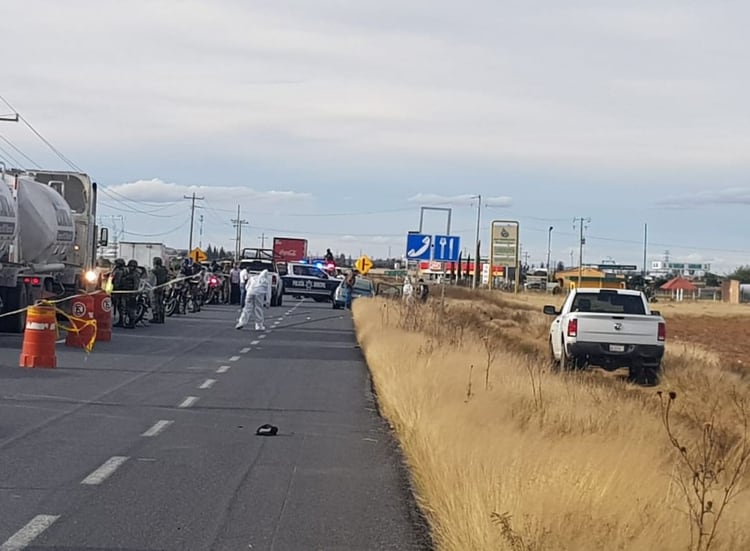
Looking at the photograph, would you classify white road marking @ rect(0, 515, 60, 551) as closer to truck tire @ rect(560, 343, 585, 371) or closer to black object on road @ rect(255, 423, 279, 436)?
black object on road @ rect(255, 423, 279, 436)

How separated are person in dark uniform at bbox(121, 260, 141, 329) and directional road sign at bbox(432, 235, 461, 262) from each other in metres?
8.12

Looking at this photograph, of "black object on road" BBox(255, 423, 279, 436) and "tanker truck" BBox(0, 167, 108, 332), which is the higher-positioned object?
"tanker truck" BBox(0, 167, 108, 332)

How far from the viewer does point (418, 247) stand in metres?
33.2

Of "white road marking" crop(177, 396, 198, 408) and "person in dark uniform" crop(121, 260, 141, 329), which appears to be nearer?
"white road marking" crop(177, 396, 198, 408)

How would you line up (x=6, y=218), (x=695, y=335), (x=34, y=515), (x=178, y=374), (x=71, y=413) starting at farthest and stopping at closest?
(x=695, y=335) < (x=6, y=218) < (x=178, y=374) < (x=71, y=413) < (x=34, y=515)

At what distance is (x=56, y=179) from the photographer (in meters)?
31.2

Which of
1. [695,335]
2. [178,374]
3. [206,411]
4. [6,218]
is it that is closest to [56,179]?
[6,218]

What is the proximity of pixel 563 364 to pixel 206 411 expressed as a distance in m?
10.2

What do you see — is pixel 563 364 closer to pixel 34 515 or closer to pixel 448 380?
pixel 448 380

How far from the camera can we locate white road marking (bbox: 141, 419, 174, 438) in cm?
1225

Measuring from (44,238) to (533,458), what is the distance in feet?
Result: 67.3

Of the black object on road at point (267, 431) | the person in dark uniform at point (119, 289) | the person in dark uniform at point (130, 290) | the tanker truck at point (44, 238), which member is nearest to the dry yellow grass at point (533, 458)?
the black object on road at point (267, 431)

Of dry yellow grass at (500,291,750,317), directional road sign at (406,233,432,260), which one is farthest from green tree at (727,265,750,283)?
directional road sign at (406,233,432,260)

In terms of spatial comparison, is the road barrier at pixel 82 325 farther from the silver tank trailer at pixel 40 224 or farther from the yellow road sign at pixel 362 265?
the yellow road sign at pixel 362 265
